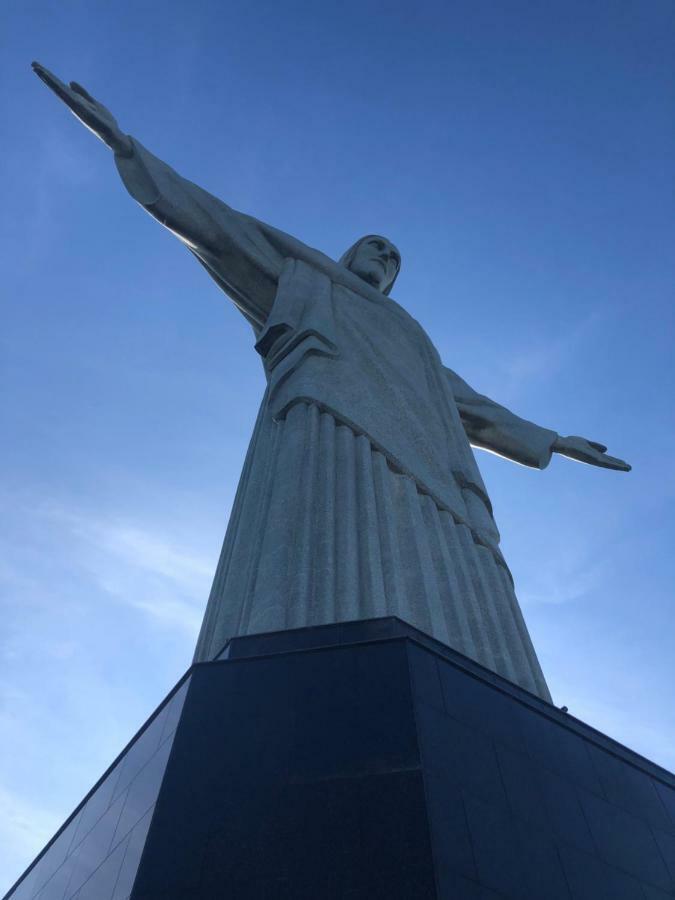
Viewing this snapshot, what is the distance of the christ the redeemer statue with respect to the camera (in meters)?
6.05

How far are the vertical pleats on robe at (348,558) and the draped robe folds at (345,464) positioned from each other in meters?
0.01

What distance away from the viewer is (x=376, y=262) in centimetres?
1312

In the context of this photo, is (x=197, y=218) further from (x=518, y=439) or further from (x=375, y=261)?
(x=518, y=439)

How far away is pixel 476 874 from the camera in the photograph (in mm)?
3396

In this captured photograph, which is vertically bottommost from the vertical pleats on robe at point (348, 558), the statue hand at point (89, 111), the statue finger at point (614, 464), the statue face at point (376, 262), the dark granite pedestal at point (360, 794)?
the dark granite pedestal at point (360, 794)

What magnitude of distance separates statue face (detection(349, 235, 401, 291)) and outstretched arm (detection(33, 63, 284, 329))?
7.02 feet

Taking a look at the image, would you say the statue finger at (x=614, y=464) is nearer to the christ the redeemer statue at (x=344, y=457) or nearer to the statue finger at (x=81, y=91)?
the christ the redeemer statue at (x=344, y=457)

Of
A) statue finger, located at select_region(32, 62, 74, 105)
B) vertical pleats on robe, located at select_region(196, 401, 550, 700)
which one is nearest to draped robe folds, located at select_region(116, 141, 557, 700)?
vertical pleats on robe, located at select_region(196, 401, 550, 700)

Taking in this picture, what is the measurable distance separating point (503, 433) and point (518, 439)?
0.21m

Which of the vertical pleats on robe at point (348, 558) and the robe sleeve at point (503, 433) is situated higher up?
the robe sleeve at point (503, 433)

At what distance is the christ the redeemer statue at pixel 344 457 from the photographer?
19.9 feet

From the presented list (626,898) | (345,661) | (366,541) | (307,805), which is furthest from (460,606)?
(307,805)

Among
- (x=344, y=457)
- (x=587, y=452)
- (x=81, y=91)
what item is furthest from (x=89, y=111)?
(x=587, y=452)

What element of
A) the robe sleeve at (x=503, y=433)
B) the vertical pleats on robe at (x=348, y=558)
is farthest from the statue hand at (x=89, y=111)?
the robe sleeve at (x=503, y=433)
